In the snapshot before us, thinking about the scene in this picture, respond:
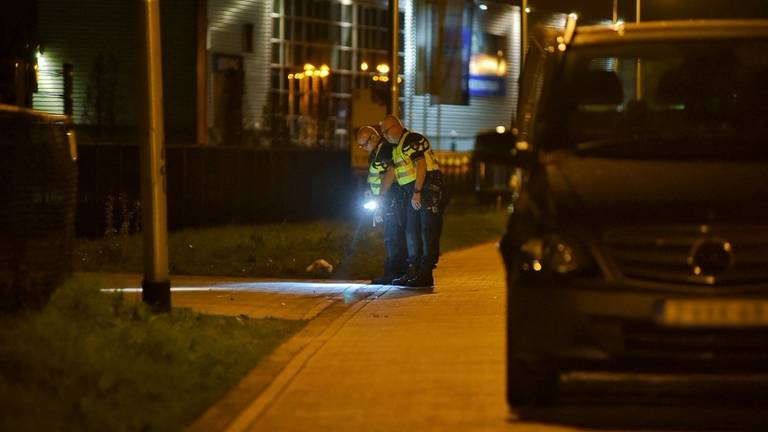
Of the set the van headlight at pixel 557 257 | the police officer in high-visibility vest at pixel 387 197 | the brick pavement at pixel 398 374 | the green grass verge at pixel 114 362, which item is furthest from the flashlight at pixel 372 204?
the van headlight at pixel 557 257

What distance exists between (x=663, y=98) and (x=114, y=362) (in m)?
3.70

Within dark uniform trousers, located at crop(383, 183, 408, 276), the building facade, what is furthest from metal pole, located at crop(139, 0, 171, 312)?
the building facade

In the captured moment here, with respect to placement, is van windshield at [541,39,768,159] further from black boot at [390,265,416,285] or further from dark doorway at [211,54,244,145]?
dark doorway at [211,54,244,145]

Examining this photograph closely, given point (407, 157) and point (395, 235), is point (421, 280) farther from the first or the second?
point (407, 157)

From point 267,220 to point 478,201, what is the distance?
12014mm

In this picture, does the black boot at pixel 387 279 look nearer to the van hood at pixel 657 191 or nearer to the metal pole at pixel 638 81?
the metal pole at pixel 638 81

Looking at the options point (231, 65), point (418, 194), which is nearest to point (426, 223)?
point (418, 194)

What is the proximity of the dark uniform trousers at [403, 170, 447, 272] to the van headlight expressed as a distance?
7.08 metres

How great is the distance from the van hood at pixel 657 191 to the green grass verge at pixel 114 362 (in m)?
2.48

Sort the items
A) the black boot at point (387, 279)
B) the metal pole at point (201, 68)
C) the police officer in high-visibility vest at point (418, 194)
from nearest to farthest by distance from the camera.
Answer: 1. the police officer in high-visibility vest at point (418, 194)
2. the black boot at point (387, 279)
3. the metal pole at point (201, 68)

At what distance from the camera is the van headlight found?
24.1 feet

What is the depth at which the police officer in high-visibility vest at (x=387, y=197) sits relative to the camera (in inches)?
590

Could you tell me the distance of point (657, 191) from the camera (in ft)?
24.8

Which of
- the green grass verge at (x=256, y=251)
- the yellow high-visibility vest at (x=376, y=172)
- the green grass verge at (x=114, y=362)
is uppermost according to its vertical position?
the yellow high-visibility vest at (x=376, y=172)
